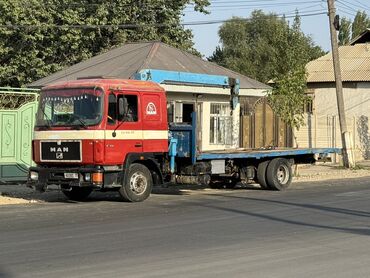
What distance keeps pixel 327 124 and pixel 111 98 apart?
62.8 ft

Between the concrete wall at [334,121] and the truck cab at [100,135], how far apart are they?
15444 millimetres

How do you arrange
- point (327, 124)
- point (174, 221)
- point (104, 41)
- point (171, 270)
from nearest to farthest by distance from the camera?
1. point (171, 270)
2. point (174, 221)
3. point (327, 124)
4. point (104, 41)

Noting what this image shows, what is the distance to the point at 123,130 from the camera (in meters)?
14.6

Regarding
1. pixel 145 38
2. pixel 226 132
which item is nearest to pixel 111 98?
pixel 226 132

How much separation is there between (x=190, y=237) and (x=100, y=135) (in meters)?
4.90

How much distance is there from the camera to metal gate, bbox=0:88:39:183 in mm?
19219

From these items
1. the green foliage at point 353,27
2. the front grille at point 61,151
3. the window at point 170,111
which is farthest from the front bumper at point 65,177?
the green foliage at point 353,27

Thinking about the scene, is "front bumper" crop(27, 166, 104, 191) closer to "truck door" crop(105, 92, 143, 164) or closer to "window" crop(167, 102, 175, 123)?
"truck door" crop(105, 92, 143, 164)

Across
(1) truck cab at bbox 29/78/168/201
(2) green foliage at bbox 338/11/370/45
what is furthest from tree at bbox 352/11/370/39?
(1) truck cab at bbox 29/78/168/201

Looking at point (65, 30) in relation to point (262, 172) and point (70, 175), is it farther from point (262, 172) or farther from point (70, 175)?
point (70, 175)

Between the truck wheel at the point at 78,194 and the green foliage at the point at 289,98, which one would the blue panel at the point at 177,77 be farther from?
the green foliage at the point at 289,98

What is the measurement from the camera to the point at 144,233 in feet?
34.3

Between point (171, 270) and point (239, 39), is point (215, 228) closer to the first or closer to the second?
point (171, 270)

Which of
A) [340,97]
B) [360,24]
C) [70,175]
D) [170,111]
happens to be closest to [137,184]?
[70,175]
